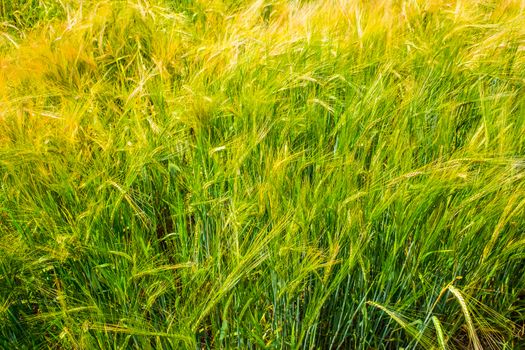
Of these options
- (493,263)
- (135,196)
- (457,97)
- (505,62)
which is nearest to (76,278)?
(135,196)

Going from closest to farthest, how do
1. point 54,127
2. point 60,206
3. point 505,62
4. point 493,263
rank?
point 493,263
point 60,206
point 54,127
point 505,62

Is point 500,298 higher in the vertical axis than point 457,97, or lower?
lower

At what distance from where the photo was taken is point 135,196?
1.33 m

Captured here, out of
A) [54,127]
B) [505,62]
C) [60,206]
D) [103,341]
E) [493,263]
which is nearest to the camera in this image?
[103,341]

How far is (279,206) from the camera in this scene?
1.14m

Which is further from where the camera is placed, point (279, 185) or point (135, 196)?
point (135, 196)

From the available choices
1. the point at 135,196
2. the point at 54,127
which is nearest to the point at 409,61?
the point at 135,196

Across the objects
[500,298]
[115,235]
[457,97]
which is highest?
[457,97]

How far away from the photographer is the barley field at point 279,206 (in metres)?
1.07

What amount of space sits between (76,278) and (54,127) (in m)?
0.52

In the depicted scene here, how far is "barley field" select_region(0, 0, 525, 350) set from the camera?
107 cm

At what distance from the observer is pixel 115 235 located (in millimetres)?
1236

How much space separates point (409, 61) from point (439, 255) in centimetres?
76

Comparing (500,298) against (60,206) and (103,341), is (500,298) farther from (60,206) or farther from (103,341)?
(60,206)
